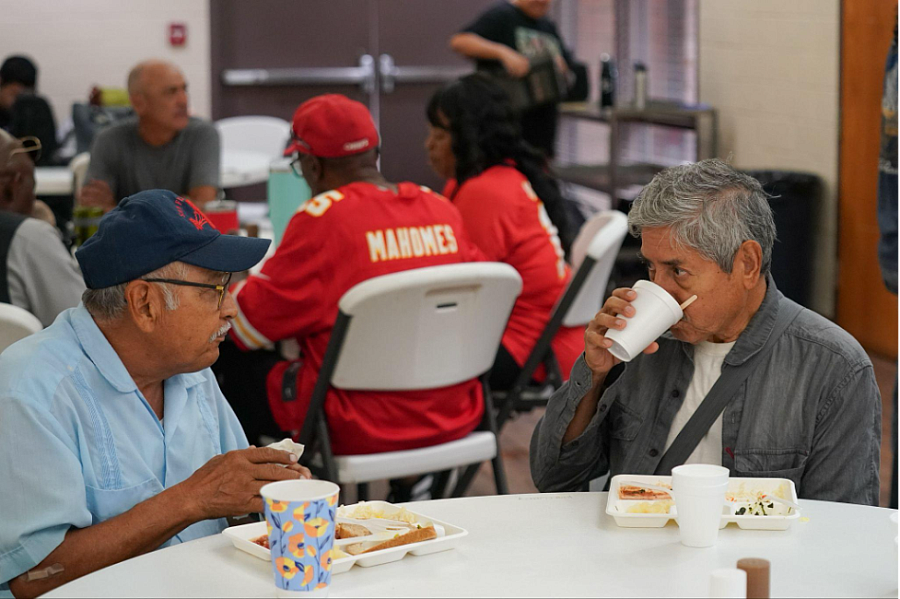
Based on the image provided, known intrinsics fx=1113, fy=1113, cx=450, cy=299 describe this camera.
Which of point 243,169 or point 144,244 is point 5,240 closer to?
point 144,244

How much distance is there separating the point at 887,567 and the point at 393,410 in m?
1.62

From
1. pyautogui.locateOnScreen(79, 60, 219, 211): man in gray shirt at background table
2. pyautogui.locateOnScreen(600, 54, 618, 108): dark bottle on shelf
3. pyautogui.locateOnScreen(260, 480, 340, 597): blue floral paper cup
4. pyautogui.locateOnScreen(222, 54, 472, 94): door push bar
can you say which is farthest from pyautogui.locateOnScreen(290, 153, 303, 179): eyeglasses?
pyautogui.locateOnScreen(222, 54, 472, 94): door push bar

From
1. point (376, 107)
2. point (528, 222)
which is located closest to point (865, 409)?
point (528, 222)

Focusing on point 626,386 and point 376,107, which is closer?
point 626,386

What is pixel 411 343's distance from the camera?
2725 millimetres

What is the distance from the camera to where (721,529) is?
151 cm

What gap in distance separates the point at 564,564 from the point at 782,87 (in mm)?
5449

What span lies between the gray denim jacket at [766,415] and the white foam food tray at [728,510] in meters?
0.21

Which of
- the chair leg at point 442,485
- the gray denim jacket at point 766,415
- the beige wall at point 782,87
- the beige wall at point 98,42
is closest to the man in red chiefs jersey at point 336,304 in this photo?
the chair leg at point 442,485

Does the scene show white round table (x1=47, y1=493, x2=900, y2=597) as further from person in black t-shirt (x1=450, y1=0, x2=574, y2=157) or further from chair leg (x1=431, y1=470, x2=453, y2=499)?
person in black t-shirt (x1=450, y1=0, x2=574, y2=157)

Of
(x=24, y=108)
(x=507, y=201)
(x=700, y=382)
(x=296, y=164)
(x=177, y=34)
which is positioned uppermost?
(x=177, y=34)

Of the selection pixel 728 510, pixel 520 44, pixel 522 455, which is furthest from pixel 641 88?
pixel 728 510

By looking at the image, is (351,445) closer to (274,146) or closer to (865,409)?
(865,409)

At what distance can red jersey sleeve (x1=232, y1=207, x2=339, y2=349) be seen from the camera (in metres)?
2.85
